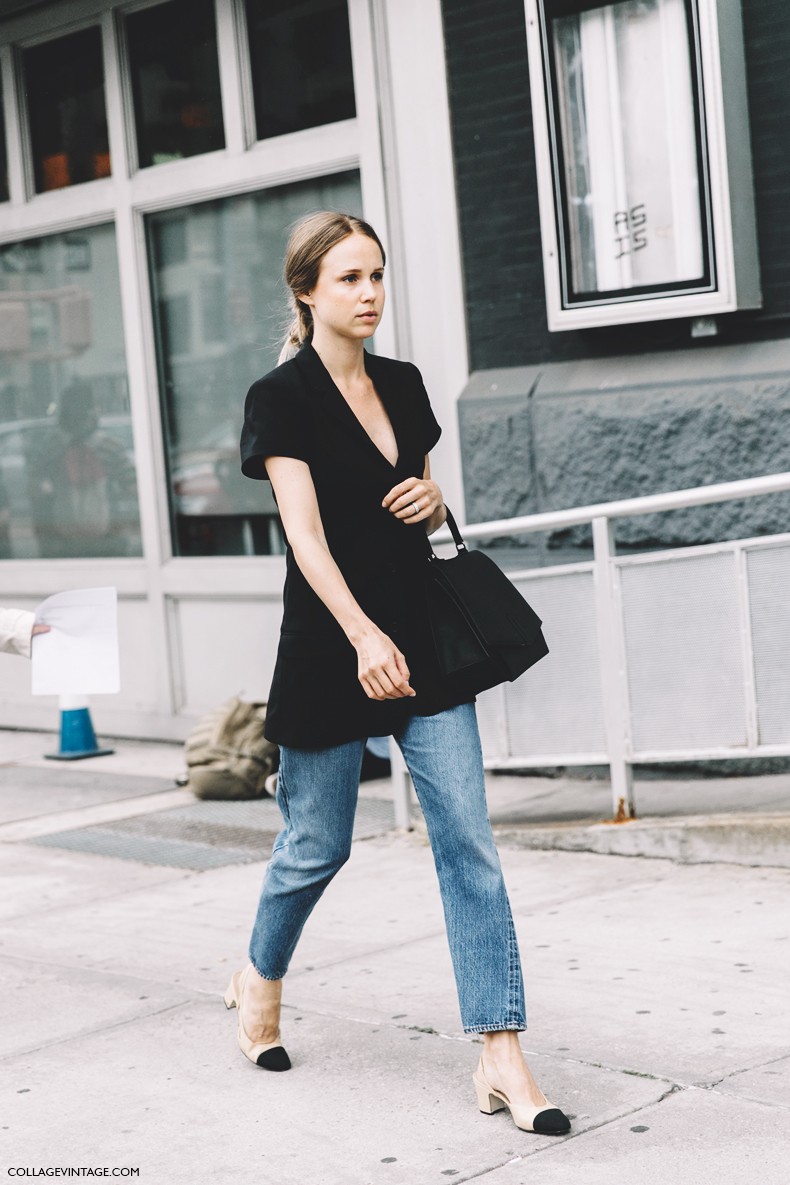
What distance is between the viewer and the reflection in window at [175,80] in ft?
28.5

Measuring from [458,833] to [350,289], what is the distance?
121 centimetres

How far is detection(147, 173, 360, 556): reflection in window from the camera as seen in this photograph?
28.1 feet

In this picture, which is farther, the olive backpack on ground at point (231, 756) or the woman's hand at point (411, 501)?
the olive backpack on ground at point (231, 756)

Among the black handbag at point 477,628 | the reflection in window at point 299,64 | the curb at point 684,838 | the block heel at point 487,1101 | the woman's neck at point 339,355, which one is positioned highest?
the reflection in window at point 299,64

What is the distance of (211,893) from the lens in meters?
6.00

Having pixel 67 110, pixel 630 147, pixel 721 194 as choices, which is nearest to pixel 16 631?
pixel 721 194

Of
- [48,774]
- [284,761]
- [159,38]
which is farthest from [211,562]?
[284,761]

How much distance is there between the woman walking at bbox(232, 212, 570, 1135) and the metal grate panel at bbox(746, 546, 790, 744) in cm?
193

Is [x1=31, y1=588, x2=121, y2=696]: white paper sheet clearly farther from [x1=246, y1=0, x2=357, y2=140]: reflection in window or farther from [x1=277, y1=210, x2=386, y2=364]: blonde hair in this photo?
[x1=246, y1=0, x2=357, y2=140]: reflection in window

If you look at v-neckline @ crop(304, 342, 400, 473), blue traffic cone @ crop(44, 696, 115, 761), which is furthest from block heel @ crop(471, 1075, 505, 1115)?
blue traffic cone @ crop(44, 696, 115, 761)

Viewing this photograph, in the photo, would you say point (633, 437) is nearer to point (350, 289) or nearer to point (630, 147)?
point (630, 147)

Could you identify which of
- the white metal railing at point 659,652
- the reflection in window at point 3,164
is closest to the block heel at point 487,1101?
the white metal railing at point 659,652

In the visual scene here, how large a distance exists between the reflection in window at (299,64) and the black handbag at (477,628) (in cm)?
473

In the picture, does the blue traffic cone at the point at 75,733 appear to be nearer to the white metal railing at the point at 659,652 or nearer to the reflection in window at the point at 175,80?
the reflection in window at the point at 175,80
